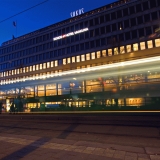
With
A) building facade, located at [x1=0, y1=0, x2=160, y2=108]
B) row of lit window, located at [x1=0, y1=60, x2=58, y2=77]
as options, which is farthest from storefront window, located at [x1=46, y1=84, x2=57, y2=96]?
row of lit window, located at [x1=0, y1=60, x2=58, y2=77]

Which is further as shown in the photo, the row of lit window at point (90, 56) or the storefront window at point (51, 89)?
the row of lit window at point (90, 56)

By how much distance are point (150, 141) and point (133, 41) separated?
117ft

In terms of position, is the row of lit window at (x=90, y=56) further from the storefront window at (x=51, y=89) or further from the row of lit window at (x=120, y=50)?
the storefront window at (x=51, y=89)

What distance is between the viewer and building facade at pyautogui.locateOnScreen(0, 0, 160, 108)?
10.9 m

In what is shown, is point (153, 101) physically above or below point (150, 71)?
below

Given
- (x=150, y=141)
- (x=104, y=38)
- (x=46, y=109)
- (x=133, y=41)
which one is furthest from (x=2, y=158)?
(x=104, y=38)

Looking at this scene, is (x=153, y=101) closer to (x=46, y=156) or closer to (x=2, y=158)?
(x=46, y=156)

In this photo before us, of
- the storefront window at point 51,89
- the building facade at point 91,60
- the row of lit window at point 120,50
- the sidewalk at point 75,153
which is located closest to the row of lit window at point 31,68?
the building facade at point 91,60

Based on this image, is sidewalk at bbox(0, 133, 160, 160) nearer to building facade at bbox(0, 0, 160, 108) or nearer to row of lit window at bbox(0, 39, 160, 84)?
building facade at bbox(0, 0, 160, 108)

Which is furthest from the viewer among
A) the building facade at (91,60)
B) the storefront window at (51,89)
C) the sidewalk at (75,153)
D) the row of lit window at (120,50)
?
the row of lit window at (120,50)

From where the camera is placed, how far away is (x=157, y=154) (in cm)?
509

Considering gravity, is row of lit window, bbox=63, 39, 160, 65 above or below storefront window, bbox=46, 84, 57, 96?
above

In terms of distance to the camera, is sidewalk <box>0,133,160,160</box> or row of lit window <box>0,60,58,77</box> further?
row of lit window <box>0,60,58,77</box>

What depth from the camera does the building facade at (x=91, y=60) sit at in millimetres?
10883
